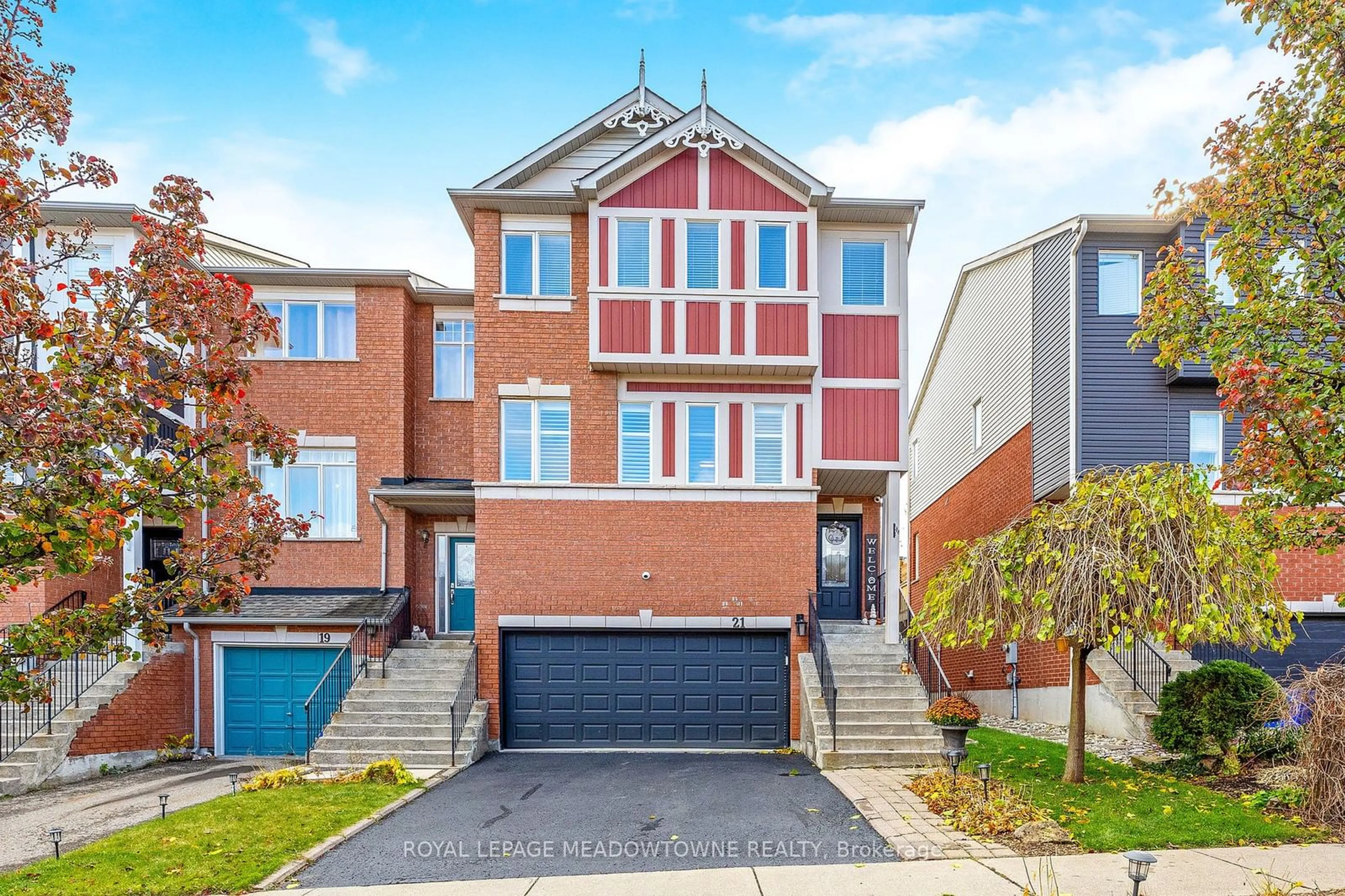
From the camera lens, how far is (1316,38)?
6.16 m

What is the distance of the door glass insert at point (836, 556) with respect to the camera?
15.1m

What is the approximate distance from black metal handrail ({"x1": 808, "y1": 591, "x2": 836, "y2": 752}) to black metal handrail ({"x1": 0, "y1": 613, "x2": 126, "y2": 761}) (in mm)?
9862

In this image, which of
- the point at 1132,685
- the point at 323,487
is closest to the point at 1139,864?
the point at 1132,685

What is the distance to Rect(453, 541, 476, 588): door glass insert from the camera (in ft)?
49.0

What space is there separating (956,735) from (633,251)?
8.90 meters

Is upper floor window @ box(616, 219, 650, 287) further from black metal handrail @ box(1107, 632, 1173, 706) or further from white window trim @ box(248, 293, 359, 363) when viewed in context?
black metal handrail @ box(1107, 632, 1173, 706)

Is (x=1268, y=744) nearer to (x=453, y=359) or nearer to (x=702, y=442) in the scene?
(x=702, y=442)

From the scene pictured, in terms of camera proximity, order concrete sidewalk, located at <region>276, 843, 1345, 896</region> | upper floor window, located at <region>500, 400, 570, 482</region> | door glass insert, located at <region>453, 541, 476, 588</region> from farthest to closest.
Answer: door glass insert, located at <region>453, 541, 476, 588</region> < upper floor window, located at <region>500, 400, 570, 482</region> < concrete sidewalk, located at <region>276, 843, 1345, 896</region>

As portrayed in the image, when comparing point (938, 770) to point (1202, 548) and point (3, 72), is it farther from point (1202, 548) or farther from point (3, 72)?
point (3, 72)

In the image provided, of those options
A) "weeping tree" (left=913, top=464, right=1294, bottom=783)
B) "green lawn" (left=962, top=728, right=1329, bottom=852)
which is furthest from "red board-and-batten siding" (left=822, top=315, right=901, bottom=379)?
"green lawn" (left=962, top=728, right=1329, bottom=852)

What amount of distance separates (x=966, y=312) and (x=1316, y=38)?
1323cm

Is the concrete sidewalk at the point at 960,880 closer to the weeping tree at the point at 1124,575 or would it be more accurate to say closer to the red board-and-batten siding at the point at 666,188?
the weeping tree at the point at 1124,575

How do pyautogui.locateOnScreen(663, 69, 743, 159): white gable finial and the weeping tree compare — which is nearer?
the weeping tree

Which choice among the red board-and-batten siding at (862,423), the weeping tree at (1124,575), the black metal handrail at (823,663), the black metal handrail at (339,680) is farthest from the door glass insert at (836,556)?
the black metal handrail at (339,680)
